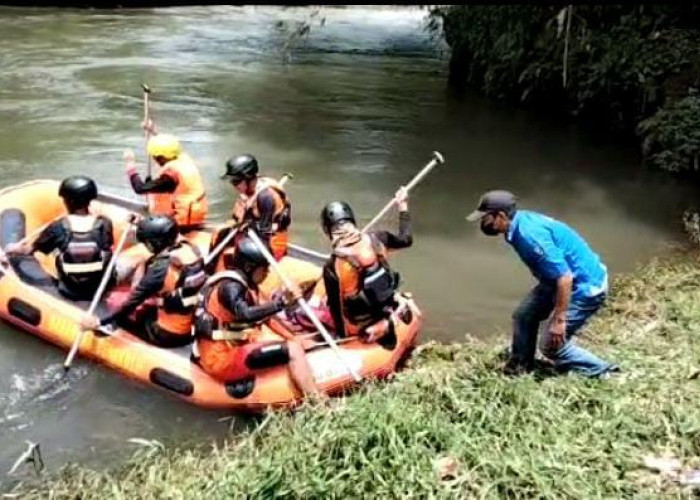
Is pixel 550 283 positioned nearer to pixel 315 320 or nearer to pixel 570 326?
pixel 570 326

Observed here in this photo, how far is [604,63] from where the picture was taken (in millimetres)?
12133

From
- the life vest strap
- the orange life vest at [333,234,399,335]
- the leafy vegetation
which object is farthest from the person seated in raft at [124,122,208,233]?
the leafy vegetation

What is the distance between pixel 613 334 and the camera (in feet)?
19.1

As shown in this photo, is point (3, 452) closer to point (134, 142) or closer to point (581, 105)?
point (134, 142)

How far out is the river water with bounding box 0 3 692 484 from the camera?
19.3 ft

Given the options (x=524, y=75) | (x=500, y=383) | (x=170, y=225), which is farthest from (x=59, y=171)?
(x=500, y=383)

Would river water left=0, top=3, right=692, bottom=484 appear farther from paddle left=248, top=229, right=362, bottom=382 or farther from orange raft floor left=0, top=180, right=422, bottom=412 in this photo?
paddle left=248, top=229, right=362, bottom=382

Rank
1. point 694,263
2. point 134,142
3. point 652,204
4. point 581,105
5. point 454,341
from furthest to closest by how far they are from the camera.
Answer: point 581,105 → point 134,142 → point 652,204 → point 694,263 → point 454,341

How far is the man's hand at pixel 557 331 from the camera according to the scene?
4.39m

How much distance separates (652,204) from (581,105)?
9.97ft

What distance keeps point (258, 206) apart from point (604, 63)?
7.08m

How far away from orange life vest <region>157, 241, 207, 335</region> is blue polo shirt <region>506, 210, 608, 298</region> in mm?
2176

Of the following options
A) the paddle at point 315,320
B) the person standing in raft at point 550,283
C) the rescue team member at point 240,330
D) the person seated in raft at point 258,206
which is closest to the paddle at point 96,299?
the person seated in raft at point 258,206

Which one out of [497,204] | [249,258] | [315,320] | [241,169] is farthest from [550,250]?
[241,169]
